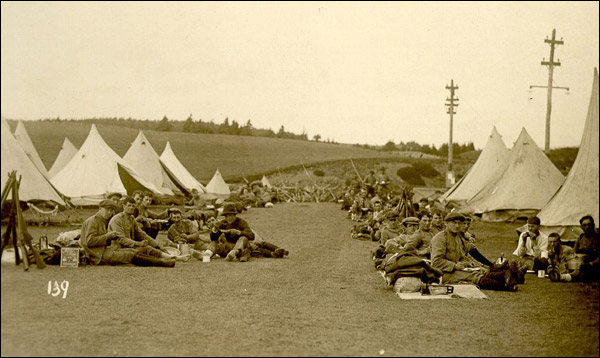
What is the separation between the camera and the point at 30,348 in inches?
174

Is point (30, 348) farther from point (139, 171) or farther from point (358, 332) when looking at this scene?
point (139, 171)

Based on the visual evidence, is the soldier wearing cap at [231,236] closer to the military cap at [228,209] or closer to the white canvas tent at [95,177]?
the military cap at [228,209]

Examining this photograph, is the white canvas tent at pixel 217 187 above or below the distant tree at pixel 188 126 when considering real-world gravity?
below

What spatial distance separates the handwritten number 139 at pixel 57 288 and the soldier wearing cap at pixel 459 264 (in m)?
4.24

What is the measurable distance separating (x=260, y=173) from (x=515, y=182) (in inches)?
908

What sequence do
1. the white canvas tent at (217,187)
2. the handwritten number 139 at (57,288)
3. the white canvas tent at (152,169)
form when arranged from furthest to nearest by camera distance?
the white canvas tent at (217,187) < the white canvas tent at (152,169) < the handwritten number 139 at (57,288)

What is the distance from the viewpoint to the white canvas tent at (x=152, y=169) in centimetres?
2423

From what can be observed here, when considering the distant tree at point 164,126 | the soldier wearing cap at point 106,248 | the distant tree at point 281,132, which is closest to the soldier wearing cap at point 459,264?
the soldier wearing cap at point 106,248

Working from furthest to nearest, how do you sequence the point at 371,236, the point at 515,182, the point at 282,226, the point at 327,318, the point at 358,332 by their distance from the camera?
the point at 515,182
the point at 282,226
the point at 371,236
the point at 327,318
the point at 358,332

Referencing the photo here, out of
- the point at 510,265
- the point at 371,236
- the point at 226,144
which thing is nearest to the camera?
the point at 510,265

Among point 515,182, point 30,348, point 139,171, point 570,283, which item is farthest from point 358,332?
point 139,171

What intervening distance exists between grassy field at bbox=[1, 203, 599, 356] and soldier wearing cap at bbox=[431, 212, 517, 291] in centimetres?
22

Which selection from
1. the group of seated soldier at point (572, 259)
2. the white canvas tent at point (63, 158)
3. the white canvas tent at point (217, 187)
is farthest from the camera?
the white canvas tent at point (217, 187)

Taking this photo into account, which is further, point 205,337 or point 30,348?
point 205,337
